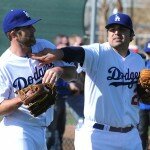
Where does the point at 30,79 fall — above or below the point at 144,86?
above

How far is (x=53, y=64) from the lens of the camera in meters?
5.70

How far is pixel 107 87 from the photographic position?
5898 millimetres

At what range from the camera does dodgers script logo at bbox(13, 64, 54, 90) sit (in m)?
5.45

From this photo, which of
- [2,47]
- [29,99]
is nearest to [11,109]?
[29,99]

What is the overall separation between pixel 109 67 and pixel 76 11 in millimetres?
2780

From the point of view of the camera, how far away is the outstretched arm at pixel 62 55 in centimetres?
544

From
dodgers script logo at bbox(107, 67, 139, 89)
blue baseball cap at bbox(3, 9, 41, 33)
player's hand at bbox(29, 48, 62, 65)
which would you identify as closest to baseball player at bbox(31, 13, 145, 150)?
dodgers script logo at bbox(107, 67, 139, 89)

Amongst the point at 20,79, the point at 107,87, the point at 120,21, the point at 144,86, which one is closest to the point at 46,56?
the point at 20,79

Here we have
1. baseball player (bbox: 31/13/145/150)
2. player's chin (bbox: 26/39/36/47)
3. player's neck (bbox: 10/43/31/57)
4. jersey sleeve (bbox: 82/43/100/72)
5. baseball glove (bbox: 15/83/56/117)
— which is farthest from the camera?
baseball player (bbox: 31/13/145/150)

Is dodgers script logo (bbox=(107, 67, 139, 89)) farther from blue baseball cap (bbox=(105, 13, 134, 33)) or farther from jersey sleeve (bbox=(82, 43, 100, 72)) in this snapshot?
blue baseball cap (bbox=(105, 13, 134, 33))

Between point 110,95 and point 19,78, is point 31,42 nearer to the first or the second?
point 19,78

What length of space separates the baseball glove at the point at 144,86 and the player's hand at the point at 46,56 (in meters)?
0.92

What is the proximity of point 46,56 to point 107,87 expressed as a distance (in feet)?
2.49

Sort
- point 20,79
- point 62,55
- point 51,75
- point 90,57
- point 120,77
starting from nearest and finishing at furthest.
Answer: point 51,75, point 20,79, point 62,55, point 90,57, point 120,77
